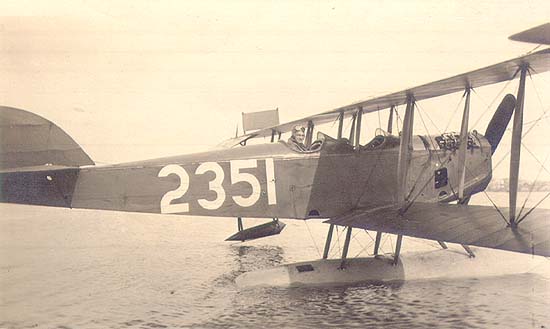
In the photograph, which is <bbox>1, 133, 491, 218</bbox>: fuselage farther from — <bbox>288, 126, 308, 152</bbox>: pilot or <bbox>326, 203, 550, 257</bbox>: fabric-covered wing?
<bbox>326, 203, 550, 257</bbox>: fabric-covered wing

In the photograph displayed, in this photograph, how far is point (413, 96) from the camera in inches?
289

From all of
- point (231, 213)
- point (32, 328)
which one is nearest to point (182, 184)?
point (231, 213)

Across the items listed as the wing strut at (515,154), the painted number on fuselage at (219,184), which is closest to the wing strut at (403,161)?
the wing strut at (515,154)

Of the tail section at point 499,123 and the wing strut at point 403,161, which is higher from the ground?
the tail section at point 499,123

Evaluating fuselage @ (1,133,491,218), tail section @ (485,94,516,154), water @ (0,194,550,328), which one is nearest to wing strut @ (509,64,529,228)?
water @ (0,194,550,328)

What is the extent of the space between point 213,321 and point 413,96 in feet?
13.9

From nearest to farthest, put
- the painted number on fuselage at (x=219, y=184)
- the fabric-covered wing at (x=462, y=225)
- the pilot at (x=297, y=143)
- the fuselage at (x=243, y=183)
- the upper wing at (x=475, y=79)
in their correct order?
the fabric-covered wing at (x=462, y=225) → the upper wing at (x=475, y=79) → the fuselage at (x=243, y=183) → the painted number on fuselage at (x=219, y=184) → the pilot at (x=297, y=143)

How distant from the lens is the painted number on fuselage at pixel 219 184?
7156 mm

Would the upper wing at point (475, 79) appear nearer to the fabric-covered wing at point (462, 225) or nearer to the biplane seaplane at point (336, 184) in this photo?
the biplane seaplane at point (336, 184)

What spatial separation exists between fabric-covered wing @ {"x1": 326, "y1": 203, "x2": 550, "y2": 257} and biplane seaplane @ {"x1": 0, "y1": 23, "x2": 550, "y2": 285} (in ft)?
0.05

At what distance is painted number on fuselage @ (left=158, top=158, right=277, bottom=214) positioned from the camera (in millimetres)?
7156

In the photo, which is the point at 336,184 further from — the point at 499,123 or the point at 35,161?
the point at 35,161

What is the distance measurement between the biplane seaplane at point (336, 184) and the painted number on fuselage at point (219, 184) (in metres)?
0.01

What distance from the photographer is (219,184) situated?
7.27 m
